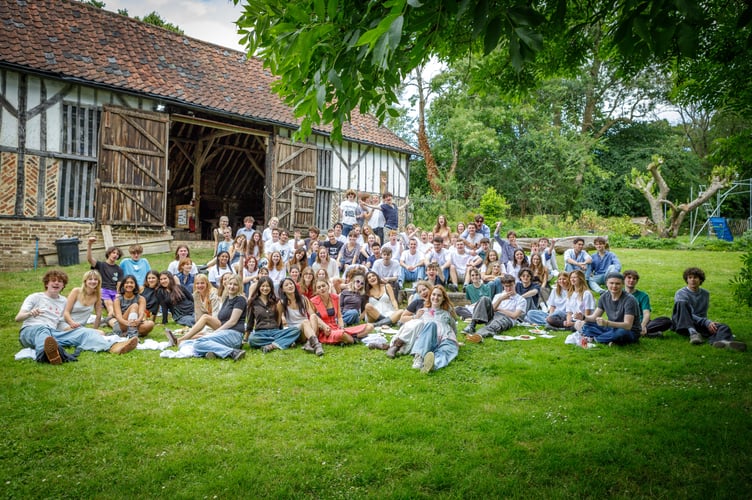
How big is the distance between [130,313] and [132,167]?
23.7 feet

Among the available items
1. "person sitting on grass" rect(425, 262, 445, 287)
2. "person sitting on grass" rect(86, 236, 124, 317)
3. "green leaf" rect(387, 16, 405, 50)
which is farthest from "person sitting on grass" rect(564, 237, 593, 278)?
"green leaf" rect(387, 16, 405, 50)

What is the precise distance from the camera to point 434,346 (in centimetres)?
604

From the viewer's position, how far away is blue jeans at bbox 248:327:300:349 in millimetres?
6629

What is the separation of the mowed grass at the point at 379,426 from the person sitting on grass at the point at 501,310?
150cm

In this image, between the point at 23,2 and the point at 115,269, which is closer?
the point at 115,269

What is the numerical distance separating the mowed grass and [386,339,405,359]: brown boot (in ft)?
0.76

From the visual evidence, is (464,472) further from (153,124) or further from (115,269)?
(153,124)

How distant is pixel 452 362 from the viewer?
589cm

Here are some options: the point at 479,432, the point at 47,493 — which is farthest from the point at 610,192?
the point at 47,493

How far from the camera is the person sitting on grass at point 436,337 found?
18.6 feet

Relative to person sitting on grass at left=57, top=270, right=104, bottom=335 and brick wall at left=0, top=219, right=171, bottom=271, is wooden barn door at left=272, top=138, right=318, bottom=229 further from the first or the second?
person sitting on grass at left=57, top=270, right=104, bottom=335

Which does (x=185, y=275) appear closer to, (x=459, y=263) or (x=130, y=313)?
(x=130, y=313)

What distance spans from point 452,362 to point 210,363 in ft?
9.53

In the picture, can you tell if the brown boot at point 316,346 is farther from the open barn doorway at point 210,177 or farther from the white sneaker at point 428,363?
the open barn doorway at point 210,177
